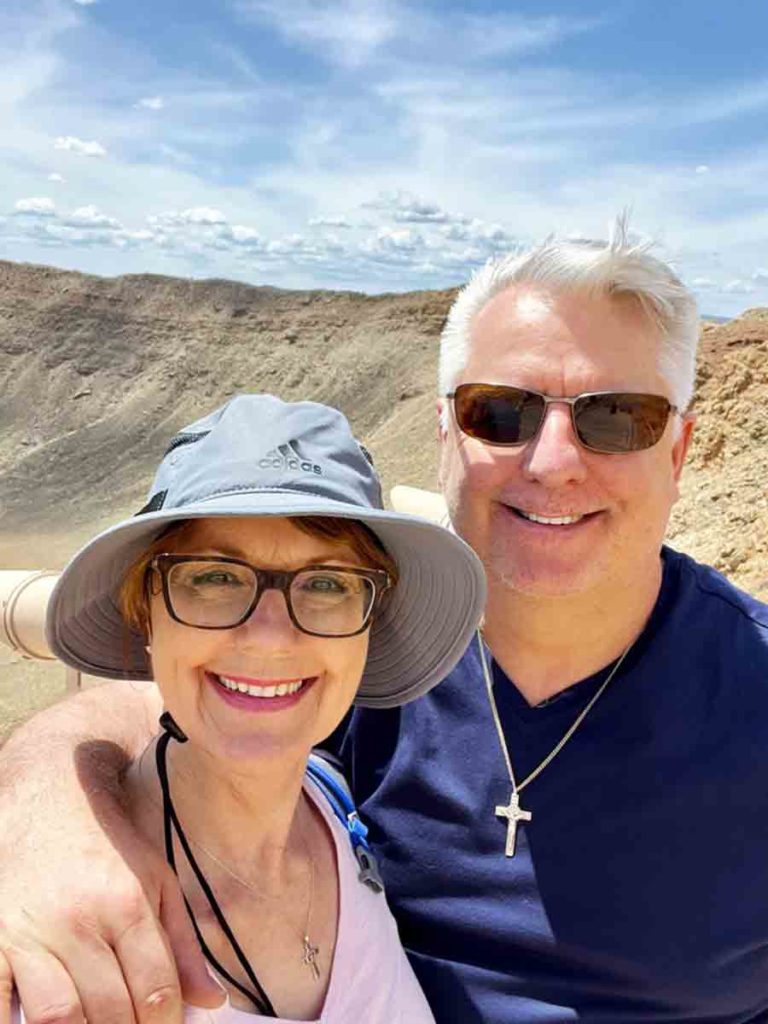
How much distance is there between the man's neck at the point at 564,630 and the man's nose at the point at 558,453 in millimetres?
290

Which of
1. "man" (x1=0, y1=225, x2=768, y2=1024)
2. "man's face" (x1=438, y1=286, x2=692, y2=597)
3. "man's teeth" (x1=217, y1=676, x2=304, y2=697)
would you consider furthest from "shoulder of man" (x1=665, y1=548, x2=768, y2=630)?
"man's teeth" (x1=217, y1=676, x2=304, y2=697)

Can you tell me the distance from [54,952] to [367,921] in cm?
69

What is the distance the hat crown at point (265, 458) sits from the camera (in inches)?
64.9

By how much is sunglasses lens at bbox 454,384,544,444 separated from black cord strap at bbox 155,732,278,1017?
111cm

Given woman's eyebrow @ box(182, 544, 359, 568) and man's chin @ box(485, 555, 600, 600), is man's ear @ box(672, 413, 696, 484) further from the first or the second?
woman's eyebrow @ box(182, 544, 359, 568)

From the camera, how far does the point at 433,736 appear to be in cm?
244

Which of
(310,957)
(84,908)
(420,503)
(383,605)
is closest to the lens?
(84,908)

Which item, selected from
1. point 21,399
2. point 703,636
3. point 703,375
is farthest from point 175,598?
point 21,399

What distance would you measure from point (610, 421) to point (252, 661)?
118cm

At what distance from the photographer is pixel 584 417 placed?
2.45m

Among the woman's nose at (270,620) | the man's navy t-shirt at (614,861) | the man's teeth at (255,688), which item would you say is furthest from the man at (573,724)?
the woman's nose at (270,620)

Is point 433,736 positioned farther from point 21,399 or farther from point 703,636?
point 21,399

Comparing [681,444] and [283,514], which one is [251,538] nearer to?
[283,514]

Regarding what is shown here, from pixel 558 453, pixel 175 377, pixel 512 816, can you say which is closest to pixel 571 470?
pixel 558 453
